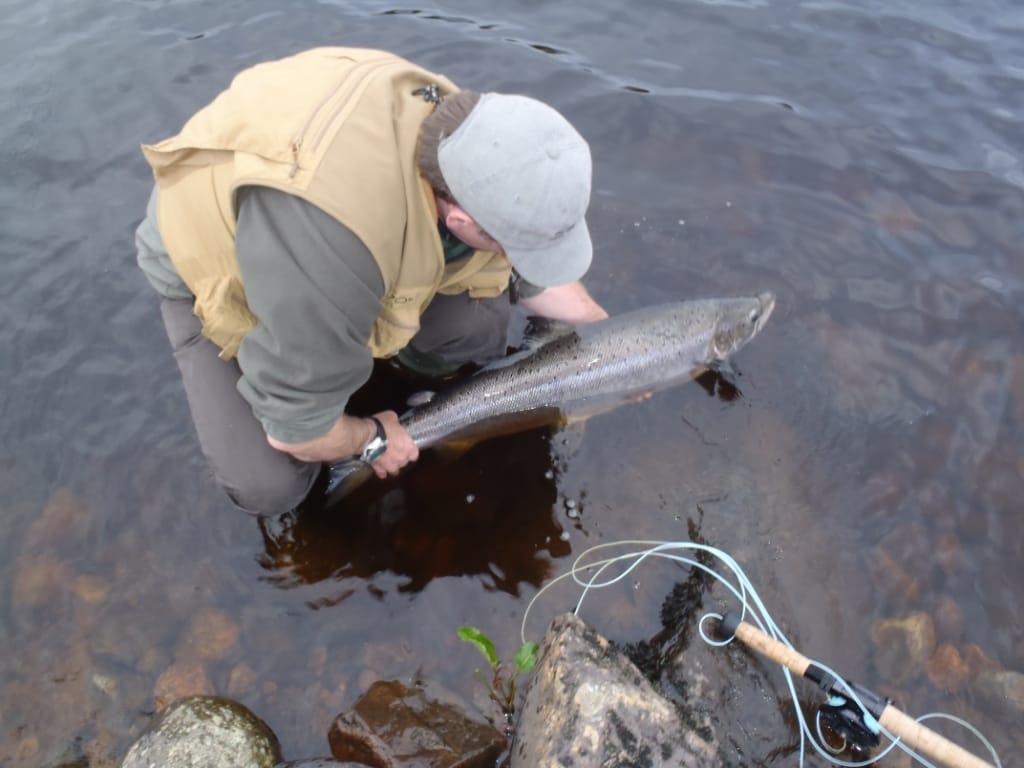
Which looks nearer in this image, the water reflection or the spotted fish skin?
the water reflection

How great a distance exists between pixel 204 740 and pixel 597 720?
1956mm

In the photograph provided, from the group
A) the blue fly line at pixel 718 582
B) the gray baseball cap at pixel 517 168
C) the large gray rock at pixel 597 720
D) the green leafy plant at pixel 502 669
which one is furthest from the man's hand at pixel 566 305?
the large gray rock at pixel 597 720

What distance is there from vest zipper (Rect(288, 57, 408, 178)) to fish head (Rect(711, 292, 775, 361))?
302 centimetres

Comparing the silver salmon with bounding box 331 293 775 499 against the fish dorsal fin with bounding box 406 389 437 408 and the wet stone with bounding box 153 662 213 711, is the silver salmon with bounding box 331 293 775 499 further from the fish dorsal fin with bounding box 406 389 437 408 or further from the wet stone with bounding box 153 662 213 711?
the wet stone with bounding box 153 662 213 711

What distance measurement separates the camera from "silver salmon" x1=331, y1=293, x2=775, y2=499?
16.5 feet

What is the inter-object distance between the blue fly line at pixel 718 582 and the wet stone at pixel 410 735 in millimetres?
668

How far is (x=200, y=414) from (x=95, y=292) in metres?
2.71

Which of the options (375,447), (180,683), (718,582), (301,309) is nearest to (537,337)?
(375,447)

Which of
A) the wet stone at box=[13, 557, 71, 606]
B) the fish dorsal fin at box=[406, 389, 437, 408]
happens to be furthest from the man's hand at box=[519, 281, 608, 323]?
the wet stone at box=[13, 557, 71, 606]

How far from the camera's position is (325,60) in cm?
340

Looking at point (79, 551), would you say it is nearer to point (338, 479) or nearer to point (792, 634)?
point (338, 479)

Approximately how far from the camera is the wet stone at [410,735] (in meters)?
3.77

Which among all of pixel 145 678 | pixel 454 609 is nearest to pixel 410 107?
pixel 454 609

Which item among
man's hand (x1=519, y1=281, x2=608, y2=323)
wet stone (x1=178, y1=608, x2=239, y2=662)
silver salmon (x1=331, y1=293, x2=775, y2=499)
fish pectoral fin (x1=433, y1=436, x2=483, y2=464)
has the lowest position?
wet stone (x1=178, y1=608, x2=239, y2=662)
